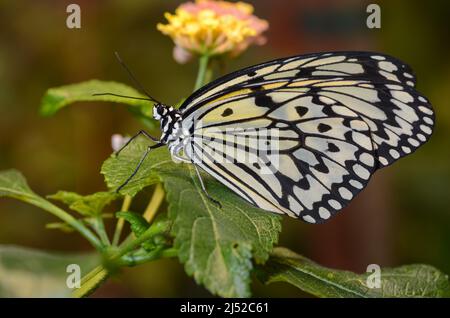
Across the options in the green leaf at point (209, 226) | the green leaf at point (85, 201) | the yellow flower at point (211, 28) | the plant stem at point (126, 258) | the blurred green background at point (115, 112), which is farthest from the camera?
the blurred green background at point (115, 112)

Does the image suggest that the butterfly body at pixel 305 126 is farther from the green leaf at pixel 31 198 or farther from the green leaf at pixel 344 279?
the green leaf at pixel 31 198

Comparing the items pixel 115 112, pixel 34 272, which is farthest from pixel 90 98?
pixel 115 112

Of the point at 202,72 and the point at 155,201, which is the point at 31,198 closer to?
the point at 155,201

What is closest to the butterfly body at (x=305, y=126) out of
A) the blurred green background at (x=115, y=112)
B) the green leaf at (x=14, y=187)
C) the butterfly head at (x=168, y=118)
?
the butterfly head at (x=168, y=118)

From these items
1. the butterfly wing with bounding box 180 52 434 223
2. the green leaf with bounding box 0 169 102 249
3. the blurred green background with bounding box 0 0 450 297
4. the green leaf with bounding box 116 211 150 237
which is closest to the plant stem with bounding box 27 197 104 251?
the green leaf with bounding box 0 169 102 249

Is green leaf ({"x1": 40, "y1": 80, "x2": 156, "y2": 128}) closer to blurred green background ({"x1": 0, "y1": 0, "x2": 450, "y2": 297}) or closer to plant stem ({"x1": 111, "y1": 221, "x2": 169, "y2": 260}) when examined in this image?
plant stem ({"x1": 111, "y1": 221, "x2": 169, "y2": 260})

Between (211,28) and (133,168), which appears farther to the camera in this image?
(211,28)

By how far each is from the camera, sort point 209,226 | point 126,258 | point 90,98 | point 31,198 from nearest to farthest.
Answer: point 209,226
point 126,258
point 31,198
point 90,98
